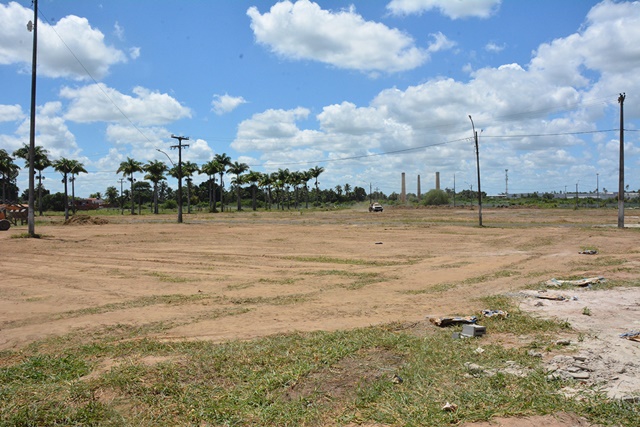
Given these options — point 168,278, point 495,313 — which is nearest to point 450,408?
point 495,313

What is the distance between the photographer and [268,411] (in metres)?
5.04

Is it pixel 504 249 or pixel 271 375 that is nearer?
pixel 271 375

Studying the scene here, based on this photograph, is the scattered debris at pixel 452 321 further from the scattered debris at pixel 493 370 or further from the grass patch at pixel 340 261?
the grass patch at pixel 340 261

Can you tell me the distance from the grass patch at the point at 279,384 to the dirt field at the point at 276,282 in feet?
2.34

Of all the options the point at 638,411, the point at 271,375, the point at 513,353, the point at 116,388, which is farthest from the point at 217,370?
the point at 638,411

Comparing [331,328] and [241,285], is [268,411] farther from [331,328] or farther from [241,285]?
[241,285]

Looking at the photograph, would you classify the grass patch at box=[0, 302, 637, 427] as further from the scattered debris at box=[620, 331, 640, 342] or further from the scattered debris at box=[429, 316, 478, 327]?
the scattered debris at box=[620, 331, 640, 342]

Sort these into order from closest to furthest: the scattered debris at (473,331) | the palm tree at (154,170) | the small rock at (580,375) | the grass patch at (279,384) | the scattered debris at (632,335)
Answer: the grass patch at (279,384), the small rock at (580,375), the scattered debris at (632,335), the scattered debris at (473,331), the palm tree at (154,170)

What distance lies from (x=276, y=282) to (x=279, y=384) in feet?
27.7

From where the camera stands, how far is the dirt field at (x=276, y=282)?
360 inches

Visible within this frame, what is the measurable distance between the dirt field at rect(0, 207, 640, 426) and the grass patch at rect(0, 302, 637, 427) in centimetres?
71

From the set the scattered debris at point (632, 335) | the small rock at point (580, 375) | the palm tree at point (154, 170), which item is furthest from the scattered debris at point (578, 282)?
the palm tree at point (154, 170)

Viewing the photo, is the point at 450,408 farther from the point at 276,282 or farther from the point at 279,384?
the point at 276,282

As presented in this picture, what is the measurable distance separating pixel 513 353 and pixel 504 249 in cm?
1795
